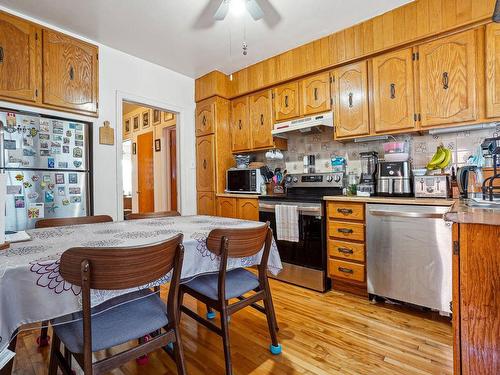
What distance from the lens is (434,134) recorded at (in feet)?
8.07

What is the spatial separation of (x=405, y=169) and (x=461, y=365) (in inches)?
66.1

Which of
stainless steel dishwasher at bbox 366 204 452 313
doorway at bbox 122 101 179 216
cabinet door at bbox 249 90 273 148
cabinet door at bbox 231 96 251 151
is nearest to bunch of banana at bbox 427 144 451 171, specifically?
stainless steel dishwasher at bbox 366 204 452 313

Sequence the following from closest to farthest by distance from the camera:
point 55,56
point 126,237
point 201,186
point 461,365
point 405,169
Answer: point 461,365
point 126,237
point 405,169
point 55,56
point 201,186

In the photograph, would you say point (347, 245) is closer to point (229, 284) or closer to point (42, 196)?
point (229, 284)

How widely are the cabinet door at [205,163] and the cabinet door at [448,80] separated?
246cm

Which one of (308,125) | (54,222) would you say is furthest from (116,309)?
(308,125)

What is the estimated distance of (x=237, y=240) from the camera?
132 centimetres

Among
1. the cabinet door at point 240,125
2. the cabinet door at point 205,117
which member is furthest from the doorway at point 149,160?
the cabinet door at point 240,125

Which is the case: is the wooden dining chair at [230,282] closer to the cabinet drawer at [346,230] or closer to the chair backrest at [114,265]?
Result: the chair backrest at [114,265]

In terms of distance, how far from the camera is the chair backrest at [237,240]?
128cm

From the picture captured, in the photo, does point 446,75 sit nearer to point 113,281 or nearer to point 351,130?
point 351,130

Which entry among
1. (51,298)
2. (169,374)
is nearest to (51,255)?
(51,298)

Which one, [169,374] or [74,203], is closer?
[169,374]

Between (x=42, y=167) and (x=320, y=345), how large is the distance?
2710mm
